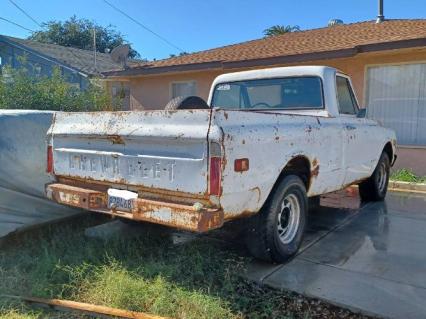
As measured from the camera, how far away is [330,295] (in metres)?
3.36

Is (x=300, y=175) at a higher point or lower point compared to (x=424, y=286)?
higher

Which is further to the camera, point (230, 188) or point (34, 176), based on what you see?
point (34, 176)

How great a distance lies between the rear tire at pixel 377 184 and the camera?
6555 mm

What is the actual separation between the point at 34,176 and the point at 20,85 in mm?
6499

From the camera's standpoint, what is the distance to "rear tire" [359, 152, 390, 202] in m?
6.55

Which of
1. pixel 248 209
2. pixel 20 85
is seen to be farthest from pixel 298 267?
pixel 20 85

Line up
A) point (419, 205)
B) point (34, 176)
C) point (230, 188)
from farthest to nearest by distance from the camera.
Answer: point (419, 205) → point (34, 176) → point (230, 188)

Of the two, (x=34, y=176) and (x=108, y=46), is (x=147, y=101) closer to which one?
(x=34, y=176)

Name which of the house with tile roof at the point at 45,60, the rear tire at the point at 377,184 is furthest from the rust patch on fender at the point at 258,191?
the house with tile roof at the point at 45,60

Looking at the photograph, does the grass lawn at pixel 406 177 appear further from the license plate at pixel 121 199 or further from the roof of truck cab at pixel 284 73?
the license plate at pixel 121 199

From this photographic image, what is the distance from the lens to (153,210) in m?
3.35

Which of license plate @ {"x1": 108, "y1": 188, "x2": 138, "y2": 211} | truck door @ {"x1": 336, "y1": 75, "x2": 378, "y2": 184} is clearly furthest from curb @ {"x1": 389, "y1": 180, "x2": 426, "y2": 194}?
license plate @ {"x1": 108, "y1": 188, "x2": 138, "y2": 211}

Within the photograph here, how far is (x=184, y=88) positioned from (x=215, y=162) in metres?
10.9

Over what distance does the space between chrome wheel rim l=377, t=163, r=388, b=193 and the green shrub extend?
26.2 ft
